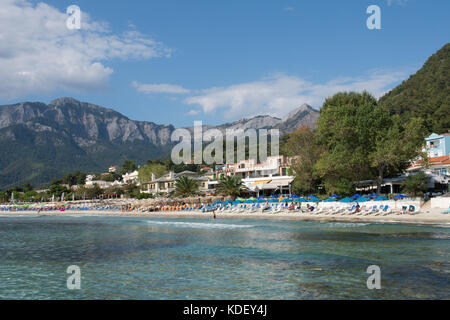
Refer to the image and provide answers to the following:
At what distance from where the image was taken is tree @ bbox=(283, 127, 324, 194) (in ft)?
141

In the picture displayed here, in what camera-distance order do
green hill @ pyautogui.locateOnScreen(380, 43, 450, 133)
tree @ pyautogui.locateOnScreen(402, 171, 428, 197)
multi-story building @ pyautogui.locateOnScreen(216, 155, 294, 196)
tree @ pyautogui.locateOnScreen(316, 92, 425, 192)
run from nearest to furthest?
tree @ pyautogui.locateOnScreen(402, 171, 428, 197)
tree @ pyautogui.locateOnScreen(316, 92, 425, 192)
multi-story building @ pyautogui.locateOnScreen(216, 155, 294, 196)
green hill @ pyautogui.locateOnScreen(380, 43, 450, 133)

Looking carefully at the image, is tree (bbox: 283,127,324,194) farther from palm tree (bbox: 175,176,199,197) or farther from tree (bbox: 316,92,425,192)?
palm tree (bbox: 175,176,199,197)

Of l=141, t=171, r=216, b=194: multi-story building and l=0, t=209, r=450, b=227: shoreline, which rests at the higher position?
l=141, t=171, r=216, b=194: multi-story building

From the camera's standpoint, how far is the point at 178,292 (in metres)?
10.6

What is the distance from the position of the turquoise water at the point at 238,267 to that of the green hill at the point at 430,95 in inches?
2112

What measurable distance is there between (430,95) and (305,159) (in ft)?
162

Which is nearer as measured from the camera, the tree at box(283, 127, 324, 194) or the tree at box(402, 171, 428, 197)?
the tree at box(402, 171, 428, 197)

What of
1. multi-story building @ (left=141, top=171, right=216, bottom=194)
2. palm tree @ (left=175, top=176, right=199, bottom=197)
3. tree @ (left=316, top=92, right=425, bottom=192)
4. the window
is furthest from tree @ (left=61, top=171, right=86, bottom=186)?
tree @ (left=316, top=92, right=425, bottom=192)

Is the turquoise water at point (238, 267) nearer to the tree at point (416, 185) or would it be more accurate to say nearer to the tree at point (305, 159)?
the tree at point (416, 185)

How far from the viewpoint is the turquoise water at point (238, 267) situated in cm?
1047

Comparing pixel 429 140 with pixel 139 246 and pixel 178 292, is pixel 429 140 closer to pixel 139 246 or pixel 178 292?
pixel 139 246

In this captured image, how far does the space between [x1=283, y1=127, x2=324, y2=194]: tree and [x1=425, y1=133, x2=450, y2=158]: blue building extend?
21274mm

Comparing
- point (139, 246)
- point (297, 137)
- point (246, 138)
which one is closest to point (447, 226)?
point (139, 246)

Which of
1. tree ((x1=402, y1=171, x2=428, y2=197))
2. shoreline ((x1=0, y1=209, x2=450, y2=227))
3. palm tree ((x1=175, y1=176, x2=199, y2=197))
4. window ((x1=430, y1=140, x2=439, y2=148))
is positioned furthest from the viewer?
window ((x1=430, y1=140, x2=439, y2=148))
